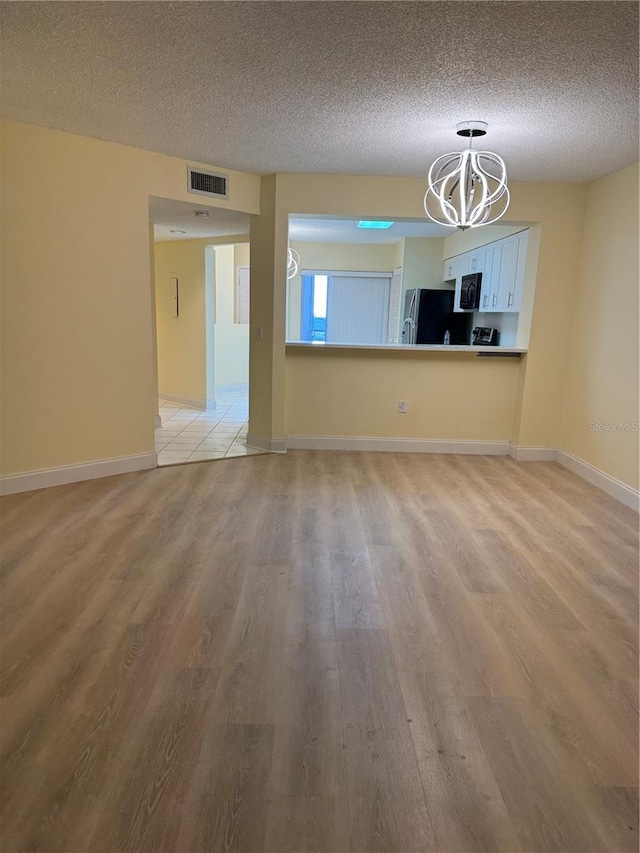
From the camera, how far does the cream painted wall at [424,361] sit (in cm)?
460

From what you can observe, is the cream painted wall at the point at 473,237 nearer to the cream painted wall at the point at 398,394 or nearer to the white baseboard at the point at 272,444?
the cream painted wall at the point at 398,394

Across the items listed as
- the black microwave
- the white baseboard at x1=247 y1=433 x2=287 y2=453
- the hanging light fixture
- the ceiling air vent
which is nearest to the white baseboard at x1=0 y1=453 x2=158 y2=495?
the white baseboard at x1=247 y1=433 x2=287 y2=453

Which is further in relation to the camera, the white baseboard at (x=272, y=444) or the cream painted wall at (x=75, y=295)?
the white baseboard at (x=272, y=444)

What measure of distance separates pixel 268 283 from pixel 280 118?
1.75m

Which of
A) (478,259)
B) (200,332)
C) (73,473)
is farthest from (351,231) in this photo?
→ (73,473)

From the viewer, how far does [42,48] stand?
2.37 m

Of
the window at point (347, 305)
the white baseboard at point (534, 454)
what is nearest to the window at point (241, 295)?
the window at point (347, 305)

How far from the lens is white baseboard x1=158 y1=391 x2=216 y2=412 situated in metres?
7.19

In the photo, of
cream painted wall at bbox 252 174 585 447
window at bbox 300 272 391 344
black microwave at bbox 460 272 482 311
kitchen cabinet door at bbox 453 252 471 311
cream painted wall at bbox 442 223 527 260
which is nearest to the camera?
cream painted wall at bbox 252 174 585 447

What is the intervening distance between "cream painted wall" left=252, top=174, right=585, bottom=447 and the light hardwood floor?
1.69 metres

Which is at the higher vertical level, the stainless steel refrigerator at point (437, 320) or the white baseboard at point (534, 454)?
the stainless steel refrigerator at point (437, 320)

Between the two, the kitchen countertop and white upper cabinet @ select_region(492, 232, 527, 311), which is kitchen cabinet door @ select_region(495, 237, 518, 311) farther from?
the kitchen countertop

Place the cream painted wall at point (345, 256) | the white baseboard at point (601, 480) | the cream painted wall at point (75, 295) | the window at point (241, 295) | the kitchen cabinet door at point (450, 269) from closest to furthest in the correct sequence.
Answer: the cream painted wall at point (75, 295)
the white baseboard at point (601, 480)
the kitchen cabinet door at point (450, 269)
the window at point (241, 295)
the cream painted wall at point (345, 256)

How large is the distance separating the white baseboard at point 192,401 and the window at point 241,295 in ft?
5.26
